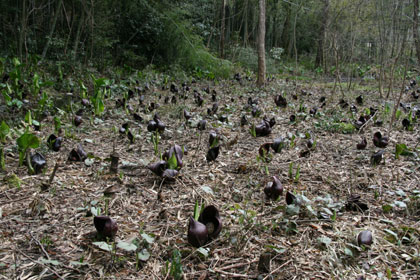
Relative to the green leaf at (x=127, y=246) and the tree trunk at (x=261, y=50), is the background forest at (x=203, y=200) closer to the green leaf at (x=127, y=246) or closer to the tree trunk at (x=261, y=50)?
the green leaf at (x=127, y=246)

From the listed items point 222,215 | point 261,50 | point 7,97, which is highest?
point 261,50

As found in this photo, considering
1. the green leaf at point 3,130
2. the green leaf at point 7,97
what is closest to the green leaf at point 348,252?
the green leaf at point 3,130

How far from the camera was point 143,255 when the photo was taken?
4.76ft

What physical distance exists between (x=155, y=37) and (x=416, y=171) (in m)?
8.59

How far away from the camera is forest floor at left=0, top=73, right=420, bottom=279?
144 cm

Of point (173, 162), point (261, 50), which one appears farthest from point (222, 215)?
point (261, 50)

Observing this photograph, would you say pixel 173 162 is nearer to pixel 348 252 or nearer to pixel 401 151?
pixel 348 252

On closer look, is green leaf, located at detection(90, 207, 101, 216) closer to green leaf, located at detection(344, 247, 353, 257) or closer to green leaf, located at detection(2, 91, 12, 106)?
green leaf, located at detection(344, 247, 353, 257)

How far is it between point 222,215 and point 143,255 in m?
0.58

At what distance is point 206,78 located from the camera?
892cm

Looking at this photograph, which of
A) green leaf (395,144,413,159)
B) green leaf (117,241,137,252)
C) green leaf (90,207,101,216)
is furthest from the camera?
green leaf (395,144,413,159)

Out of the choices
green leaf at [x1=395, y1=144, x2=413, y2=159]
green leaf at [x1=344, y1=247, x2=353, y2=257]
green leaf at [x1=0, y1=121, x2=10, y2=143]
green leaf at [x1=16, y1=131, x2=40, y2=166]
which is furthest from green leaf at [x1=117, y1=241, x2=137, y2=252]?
green leaf at [x1=395, y1=144, x2=413, y2=159]

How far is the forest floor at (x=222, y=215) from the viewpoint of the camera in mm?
1439

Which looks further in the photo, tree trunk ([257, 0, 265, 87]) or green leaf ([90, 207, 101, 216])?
tree trunk ([257, 0, 265, 87])
